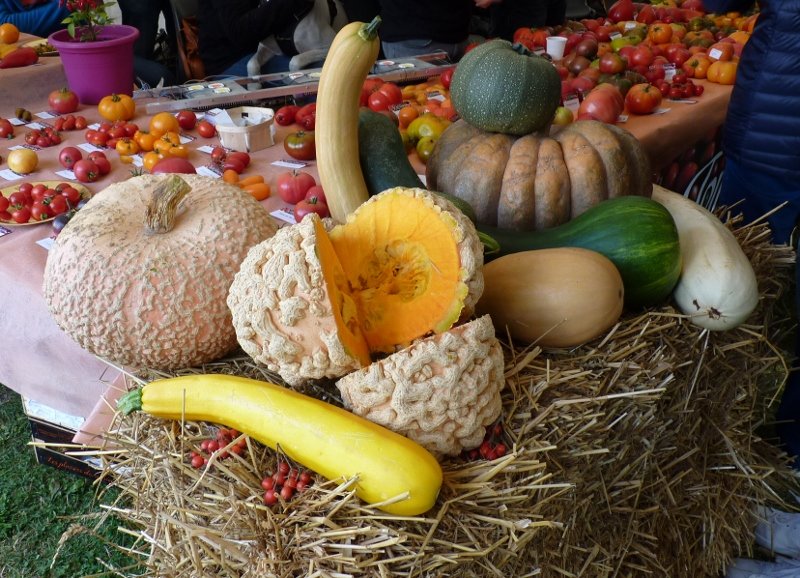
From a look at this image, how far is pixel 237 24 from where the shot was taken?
4.45m

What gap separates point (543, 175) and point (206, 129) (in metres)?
1.79

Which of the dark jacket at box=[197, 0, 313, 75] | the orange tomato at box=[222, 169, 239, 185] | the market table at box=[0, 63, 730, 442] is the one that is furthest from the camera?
the dark jacket at box=[197, 0, 313, 75]

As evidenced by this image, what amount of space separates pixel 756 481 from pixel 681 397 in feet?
2.34

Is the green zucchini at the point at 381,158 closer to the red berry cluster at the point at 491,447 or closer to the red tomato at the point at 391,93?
the red berry cluster at the point at 491,447

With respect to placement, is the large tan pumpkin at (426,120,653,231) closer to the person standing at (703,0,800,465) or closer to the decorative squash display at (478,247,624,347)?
the decorative squash display at (478,247,624,347)

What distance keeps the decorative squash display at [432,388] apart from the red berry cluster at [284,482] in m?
0.14

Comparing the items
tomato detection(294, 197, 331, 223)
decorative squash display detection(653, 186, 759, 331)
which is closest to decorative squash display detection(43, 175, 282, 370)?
tomato detection(294, 197, 331, 223)

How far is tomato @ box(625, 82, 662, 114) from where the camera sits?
3.05 meters

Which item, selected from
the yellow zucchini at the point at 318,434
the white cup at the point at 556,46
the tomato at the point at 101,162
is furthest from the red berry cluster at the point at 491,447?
the white cup at the point at 556,46

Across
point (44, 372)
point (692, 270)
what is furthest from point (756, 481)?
point (44, 372)

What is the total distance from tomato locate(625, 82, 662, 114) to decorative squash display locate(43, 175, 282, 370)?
93.6 inches

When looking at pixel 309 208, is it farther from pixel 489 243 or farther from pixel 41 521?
pixel 41 521

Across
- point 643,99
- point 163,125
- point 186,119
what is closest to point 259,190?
point 163,125

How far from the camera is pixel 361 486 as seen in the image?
982 mm
